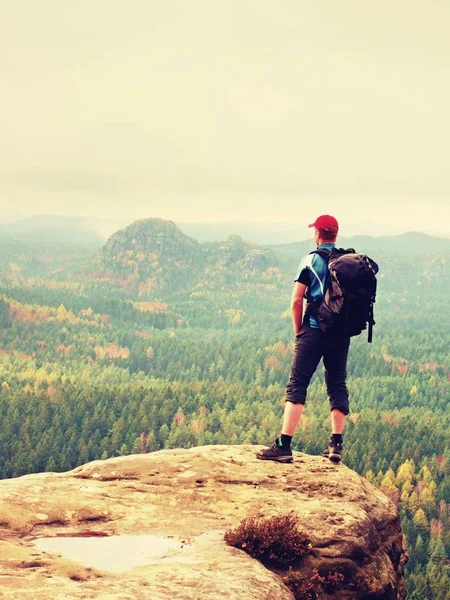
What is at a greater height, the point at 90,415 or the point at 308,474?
the point at 308,474

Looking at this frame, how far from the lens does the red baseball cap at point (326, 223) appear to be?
1670cm

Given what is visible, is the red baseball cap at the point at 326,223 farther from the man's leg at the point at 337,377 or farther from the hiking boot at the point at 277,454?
the hiking boot at the point at 277,454

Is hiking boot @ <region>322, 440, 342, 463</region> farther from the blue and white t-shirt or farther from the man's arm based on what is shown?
the blue and white t-shirt

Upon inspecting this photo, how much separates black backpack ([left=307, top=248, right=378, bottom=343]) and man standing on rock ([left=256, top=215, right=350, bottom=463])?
27 cm

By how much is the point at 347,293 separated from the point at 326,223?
202 cm

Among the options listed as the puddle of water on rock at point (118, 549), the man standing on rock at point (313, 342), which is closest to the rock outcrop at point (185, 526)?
the puddle of water on rock at point (118, 549)

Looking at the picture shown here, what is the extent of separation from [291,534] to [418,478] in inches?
5314

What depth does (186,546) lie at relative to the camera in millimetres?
13156

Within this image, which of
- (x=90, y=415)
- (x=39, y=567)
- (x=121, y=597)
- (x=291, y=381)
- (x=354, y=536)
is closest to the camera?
(x=121, y=597)

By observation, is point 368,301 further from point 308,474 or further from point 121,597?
point 121,597

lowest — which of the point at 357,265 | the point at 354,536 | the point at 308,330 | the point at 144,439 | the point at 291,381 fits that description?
the point at 144,439

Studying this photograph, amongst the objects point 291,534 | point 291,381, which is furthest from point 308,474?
point 291,534

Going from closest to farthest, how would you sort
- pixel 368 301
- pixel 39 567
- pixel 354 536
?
pixel 39 567
pixel 354 536
pixel 368 301

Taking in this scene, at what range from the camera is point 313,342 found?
16875 mm
